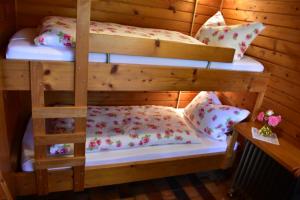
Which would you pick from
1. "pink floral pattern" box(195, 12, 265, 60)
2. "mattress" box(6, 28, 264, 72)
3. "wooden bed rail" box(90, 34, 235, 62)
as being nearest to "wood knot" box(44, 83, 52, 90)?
"mattress" box(6, 28, 264, 72)

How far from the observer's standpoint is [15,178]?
143 centimetres

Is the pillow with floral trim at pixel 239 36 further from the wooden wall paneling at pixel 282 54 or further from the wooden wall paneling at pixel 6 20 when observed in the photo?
the wooden wall paneling at pixel 6 20

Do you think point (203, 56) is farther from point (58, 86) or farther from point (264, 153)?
point (58, 86)

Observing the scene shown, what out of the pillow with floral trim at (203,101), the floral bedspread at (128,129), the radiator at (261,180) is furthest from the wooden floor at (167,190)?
the pillow with floral trim at (203,101)

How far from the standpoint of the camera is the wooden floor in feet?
5.87

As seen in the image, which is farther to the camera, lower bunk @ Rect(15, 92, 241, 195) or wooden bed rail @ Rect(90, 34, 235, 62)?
lower bunk @ Rect(15, 92, 241, 195)

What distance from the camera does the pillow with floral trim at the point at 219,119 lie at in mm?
1971

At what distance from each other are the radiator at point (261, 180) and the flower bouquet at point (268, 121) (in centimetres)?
16

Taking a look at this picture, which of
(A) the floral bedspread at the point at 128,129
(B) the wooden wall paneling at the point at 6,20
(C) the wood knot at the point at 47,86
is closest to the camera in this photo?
(C) the wood knot at the point at 47,86

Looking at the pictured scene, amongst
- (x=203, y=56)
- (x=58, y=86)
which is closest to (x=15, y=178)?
(x=58, y=86)

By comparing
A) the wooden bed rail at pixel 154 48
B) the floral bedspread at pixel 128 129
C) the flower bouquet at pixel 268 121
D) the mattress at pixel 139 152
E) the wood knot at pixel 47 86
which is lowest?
the mattress at pixel 139 152

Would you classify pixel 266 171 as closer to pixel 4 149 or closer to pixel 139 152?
pixel 139 152

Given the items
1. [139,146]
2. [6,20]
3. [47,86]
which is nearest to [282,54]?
[139,146]

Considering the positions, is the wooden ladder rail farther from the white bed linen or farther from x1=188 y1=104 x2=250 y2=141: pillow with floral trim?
x1=188 y1=104 x2=250 y2=141: pillow with floral trim
